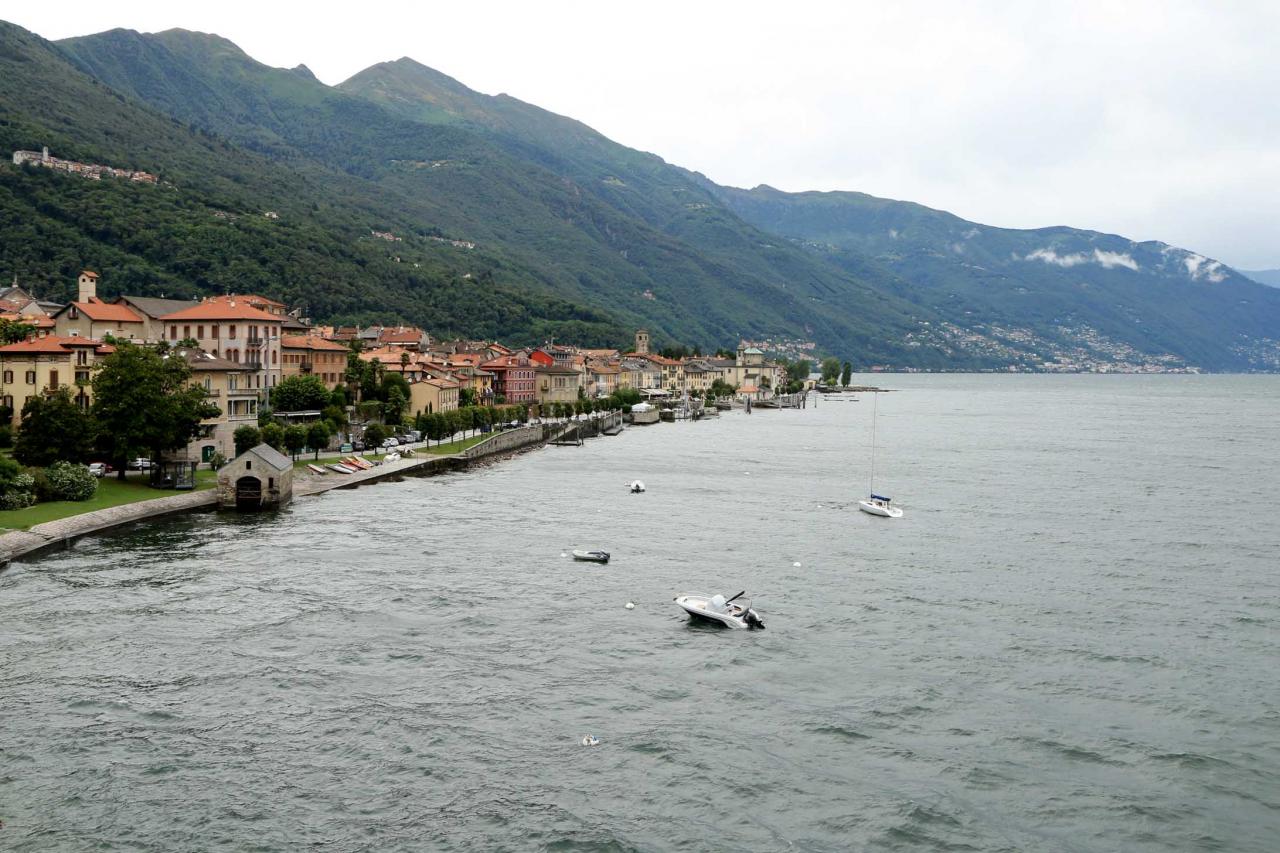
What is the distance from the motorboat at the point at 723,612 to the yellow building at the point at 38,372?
53.3 m

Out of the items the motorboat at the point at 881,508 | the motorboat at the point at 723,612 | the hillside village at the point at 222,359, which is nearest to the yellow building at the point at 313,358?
the hillside village at the point at 222,359

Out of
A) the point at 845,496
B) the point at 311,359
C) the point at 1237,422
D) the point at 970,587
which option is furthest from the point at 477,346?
the point at 970,587

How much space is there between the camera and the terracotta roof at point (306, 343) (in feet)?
379

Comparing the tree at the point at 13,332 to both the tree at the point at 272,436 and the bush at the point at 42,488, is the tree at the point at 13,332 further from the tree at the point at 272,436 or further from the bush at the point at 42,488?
the bush at the point at 42,488

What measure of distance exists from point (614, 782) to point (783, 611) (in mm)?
18960

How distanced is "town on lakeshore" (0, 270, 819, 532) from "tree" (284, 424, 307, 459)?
→ 0.52 ft

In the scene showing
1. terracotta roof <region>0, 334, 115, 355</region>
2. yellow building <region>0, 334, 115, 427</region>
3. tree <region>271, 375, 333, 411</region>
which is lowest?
tree <region>271, 375, 333, 411</region>

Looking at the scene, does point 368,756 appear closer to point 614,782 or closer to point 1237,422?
point 614,782

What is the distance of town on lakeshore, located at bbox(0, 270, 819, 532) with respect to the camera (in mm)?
69500

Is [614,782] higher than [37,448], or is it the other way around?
[37,448]

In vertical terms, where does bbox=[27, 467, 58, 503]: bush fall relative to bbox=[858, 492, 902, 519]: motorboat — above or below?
above

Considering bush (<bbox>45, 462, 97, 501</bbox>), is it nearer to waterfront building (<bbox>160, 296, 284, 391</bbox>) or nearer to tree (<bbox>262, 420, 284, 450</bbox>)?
tree (<bbox>262, 420, 284, 450</bbox>)

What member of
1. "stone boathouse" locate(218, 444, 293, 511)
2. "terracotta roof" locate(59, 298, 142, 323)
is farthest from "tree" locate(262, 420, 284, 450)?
"terracotta roof" locate(59, 298, 142, 323)

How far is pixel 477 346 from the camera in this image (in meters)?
196
